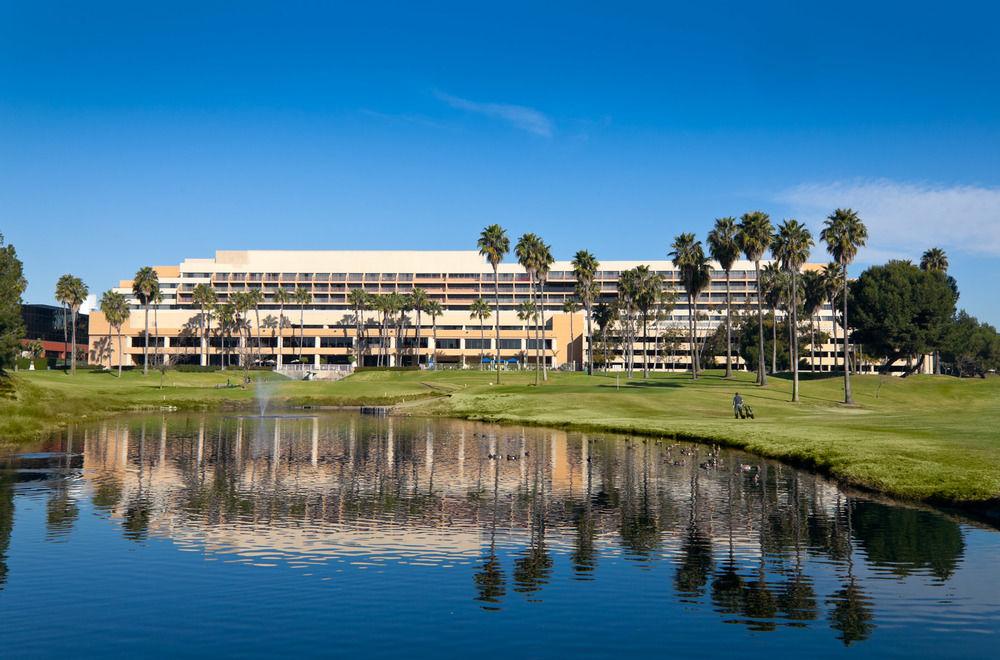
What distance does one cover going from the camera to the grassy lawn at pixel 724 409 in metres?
40.5

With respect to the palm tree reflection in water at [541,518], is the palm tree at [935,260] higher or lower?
higher

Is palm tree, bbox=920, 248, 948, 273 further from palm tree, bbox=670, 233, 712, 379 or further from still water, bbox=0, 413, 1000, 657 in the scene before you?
still water, bbox=0, 413, 1000, 657

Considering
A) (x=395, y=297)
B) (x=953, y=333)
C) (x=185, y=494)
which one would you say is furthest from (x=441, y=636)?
(x=395, y=297)

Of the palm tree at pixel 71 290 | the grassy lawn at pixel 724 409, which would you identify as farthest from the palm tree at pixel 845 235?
the palm tree at pixel 71 290

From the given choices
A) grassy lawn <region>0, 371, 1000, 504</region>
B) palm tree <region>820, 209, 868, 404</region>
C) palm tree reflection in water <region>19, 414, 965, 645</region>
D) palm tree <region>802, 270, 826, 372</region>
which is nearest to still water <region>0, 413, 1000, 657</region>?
palm tree reflection in water <region>19, 414, 965, 645</region>

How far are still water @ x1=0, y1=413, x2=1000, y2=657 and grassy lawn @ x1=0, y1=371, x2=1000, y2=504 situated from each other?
391cm

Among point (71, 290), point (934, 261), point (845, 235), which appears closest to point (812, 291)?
point (934, 261)

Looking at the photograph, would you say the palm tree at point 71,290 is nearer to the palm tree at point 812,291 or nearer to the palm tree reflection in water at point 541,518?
the palm tree reflection in water at point 541,518

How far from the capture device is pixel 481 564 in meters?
24.2

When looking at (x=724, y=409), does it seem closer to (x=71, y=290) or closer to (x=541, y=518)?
(x=541, y=518)

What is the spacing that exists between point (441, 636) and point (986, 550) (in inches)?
693

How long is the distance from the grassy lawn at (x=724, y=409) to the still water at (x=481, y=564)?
391 centimetres

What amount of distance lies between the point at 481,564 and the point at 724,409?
67.7 m

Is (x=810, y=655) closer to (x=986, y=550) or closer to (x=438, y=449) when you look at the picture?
(x=986, y=550)
